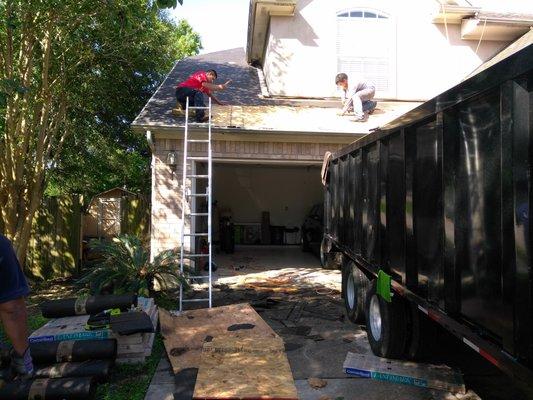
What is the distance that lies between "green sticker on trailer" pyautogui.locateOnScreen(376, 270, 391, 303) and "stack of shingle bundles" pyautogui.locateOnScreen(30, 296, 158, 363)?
8.34 ft

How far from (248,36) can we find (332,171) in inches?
Answer: 274

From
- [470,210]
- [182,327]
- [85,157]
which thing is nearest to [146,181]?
[85,157]

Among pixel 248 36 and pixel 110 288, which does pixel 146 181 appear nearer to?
pixel 248 36

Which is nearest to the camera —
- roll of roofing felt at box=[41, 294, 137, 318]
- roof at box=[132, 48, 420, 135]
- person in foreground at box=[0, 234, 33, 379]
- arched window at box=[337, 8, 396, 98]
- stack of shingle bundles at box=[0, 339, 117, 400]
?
person in foreground at box=[0, 234, 33, 379]

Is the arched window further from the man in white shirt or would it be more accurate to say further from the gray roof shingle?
the gray roof shingle

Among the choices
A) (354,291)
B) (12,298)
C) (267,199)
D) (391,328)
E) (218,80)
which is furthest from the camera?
(267,199)

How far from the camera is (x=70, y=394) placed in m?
4.17

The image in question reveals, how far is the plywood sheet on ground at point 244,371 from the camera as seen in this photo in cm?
402

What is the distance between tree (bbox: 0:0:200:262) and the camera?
29.3 feet

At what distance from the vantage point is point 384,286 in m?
4.50

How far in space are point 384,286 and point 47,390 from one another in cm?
330

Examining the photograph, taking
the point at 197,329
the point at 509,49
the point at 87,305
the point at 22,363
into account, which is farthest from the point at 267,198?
the point at 22,363

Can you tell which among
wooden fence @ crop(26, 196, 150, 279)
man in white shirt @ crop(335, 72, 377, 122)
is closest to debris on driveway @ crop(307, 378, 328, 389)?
man in white shirt @ crop(335, 72, 377, 122)

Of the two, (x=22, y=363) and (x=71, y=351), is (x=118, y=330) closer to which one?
(x=71, y=351)
